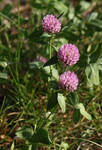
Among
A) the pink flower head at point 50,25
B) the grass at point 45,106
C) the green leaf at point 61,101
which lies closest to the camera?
the green leaf at point 61,101

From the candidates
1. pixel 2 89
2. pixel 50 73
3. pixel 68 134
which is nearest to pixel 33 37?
pixel 50 73

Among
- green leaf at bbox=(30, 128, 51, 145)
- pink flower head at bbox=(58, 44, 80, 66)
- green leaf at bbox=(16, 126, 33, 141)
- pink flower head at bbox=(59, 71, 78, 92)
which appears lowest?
green leaf at bbox=(30, 128, 51, 145)

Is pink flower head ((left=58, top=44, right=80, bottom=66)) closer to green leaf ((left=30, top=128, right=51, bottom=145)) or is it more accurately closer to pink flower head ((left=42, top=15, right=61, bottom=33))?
pink flower head ((left=42, top=15, right=61, bottom=33))

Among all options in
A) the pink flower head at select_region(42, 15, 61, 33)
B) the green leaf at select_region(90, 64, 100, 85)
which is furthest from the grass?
the pink flower head at select_region(42, 15, 61, 33)

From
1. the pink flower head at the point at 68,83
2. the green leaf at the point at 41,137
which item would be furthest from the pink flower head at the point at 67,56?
the green leaf at the point at 41,137

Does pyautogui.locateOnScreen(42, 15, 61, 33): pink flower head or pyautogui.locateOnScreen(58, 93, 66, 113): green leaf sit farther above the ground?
pyautogui.locateOnScreen(42, 15, 61, 33): pink flower head

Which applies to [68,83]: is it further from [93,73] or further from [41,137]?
[41,137]

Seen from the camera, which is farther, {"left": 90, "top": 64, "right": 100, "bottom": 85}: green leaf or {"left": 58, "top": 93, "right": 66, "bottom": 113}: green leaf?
{"left": 90, "top": 64, "right": 100, "bottom": 85}: green leaf

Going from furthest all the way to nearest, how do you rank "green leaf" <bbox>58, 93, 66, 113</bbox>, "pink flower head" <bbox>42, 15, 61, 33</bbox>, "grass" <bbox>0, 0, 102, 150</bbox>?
"grass" <bbox>0, 0, 102, 150</bbox> → "pink flower head" <bbox>42, 15, 61, 33</bbox> → "green leaf" <bbox>58, 93, 66, 113</bbox>

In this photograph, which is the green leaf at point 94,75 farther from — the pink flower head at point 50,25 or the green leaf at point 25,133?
the green leaf at point 25,133

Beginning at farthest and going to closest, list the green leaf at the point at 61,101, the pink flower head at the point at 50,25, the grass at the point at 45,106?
the grass at the point at 45,106, the pink flower head at the point at 50,25, the green leaf at the point at 61,101
